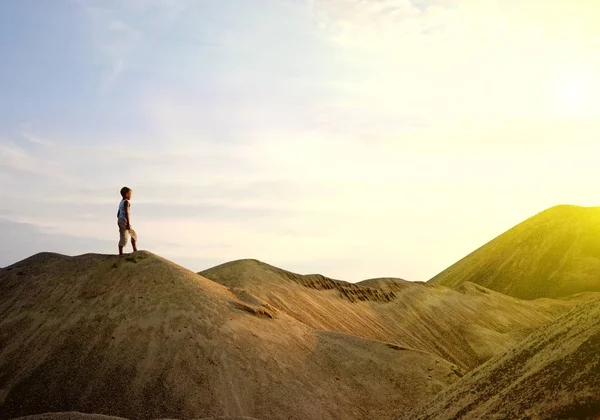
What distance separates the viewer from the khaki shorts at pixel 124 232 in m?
20.6

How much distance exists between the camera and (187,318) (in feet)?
68.6

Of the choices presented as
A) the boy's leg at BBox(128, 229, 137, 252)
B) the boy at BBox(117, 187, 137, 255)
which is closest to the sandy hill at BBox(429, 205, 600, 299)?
the boy's leg at BBox(128, 229, 137, 252)

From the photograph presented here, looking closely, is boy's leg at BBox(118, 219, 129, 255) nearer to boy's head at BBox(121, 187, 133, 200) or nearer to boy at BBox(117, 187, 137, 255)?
boy at BBox(117, 187, 137, 255)

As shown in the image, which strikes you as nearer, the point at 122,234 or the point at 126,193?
the point at 126,193

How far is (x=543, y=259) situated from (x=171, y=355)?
221 feet

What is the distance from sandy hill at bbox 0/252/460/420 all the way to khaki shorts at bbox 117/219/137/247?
162 cm

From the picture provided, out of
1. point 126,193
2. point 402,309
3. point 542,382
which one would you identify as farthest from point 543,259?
point 542,382

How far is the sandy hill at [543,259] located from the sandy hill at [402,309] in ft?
49.9

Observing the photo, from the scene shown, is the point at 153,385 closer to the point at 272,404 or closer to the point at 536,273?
the point at 272,404

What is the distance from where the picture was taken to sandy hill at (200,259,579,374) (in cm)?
3281

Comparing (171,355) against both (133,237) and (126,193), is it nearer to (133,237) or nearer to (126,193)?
(133,237)

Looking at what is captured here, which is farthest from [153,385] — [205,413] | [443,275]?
[443,275]

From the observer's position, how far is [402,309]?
43.5 metres

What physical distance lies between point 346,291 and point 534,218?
2244 inches
